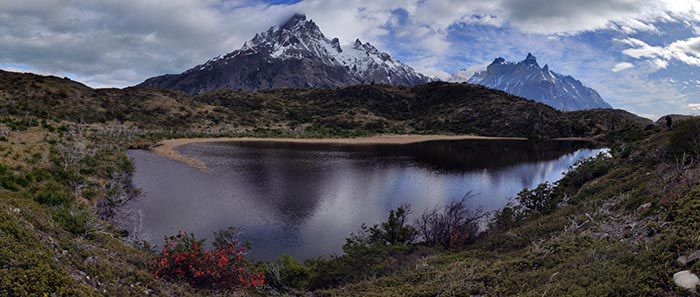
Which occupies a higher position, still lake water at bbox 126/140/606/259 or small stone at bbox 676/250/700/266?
small stone at bbox 676/250/700/266

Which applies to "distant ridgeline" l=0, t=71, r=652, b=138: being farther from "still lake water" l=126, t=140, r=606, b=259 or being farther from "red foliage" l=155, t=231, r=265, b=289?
"red foliage" l=155, t=231, r=265, b=289

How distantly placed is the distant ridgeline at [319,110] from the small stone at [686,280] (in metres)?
88.6

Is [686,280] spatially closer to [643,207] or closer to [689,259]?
[689,259]

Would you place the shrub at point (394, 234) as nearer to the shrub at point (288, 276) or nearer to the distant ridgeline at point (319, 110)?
the shrub at point (288, 276)

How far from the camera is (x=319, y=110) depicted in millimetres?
146375

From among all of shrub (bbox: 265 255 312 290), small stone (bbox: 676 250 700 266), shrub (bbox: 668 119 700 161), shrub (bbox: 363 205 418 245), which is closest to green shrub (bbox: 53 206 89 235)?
shrub (bbox: 265 255 312 290)

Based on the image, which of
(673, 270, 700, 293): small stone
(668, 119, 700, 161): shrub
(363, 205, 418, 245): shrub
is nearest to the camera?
(673, 270, 700, 293): small stone

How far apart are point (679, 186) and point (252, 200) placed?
25726mm

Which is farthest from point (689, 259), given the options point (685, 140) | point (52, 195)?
point (52, 195)

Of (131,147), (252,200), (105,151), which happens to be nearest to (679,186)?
(252,200)

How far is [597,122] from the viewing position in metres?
140

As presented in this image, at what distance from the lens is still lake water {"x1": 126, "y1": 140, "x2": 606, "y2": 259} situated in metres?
22.9

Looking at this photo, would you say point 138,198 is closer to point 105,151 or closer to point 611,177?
point 105,151

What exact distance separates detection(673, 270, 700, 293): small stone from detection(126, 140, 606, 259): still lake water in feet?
51.1
